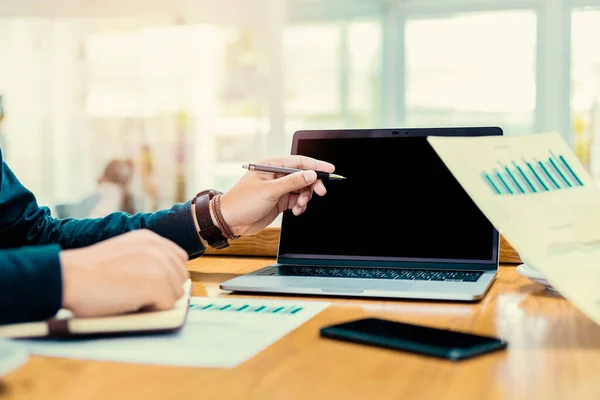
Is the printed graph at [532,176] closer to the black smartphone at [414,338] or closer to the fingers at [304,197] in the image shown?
the black smartphone at [414,338]

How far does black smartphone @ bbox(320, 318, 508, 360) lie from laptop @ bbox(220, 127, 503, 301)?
0.36m

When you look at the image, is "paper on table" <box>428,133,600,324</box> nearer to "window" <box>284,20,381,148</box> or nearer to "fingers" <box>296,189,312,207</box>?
"fingers" <box>296,189,312,207</box>

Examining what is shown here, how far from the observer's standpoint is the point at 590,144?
497 cm

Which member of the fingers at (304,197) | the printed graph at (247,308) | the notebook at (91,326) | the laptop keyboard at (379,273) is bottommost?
the laptop keyboard at (379,273)

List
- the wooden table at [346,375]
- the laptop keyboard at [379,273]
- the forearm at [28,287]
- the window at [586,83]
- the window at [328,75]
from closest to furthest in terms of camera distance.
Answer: the wooden table at [346,375] → the forearm at [28,287] → the laptop keyboard at [379,273] → the window at [586,83] → the window at [328,75]

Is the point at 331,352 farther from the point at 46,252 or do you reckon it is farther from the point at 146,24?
the point at 146,24

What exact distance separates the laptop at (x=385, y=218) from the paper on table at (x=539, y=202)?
254 millimetres

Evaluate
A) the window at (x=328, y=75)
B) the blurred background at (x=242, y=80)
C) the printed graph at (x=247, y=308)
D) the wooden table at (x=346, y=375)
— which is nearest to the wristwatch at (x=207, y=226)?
the printed graph at (x=247, y=308)

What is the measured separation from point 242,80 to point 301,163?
4724mm

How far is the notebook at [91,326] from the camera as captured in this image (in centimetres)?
70

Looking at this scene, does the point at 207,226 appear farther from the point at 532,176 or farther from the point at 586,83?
the point at 586,83

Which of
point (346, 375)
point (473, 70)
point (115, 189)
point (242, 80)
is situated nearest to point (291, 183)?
point (346, 375)

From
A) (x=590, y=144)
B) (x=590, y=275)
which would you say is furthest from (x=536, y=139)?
(x=590, y=144)

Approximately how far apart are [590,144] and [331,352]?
4727mm
